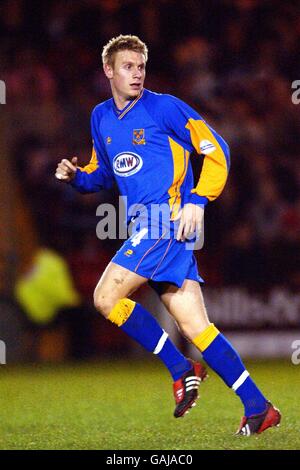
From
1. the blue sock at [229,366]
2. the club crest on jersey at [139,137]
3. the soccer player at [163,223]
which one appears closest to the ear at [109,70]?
the soccer player at [163,223]

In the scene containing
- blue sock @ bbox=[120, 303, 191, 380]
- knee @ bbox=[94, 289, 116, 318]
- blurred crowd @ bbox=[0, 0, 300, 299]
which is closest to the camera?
knee @ bbox=[94, 289, 116, 318]

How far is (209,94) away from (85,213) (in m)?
2.11

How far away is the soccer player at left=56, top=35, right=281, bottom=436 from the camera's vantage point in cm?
476

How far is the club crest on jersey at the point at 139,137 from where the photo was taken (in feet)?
16.1

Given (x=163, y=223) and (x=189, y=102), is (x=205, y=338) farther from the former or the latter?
(x=189, y=102)

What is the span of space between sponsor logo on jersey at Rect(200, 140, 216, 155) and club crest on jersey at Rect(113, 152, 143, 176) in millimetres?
316

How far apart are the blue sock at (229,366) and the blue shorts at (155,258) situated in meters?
0.30

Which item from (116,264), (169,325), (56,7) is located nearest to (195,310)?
(116,264)

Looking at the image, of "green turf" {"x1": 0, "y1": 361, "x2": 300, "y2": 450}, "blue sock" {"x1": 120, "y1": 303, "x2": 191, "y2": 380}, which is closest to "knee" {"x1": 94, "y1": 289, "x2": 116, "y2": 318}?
"blue sock" {"x1": 120, "y1": 303, "x2": 191, "y2": 380}

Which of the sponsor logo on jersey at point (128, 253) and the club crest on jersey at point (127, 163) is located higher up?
the club crest on jersey at point (127, 163)

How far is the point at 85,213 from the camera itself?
10.0m

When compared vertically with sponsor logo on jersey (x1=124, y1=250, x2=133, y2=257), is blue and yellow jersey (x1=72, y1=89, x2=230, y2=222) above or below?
above

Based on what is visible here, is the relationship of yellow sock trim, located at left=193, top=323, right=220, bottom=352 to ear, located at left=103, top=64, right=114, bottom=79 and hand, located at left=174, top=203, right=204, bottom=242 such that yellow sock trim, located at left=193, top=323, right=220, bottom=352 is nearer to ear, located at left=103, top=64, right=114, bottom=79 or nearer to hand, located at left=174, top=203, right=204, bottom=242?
hand, located at left=174, top=203, right=204, bottom=242

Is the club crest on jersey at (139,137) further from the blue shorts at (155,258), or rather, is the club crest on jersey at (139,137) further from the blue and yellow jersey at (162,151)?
the blue shorts at (155,258)
